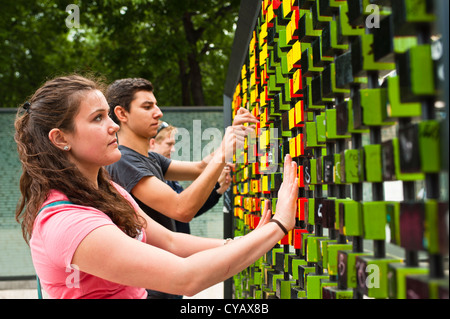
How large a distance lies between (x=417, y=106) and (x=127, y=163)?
2103 millimetres

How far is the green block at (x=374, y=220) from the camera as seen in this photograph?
0.98 meters

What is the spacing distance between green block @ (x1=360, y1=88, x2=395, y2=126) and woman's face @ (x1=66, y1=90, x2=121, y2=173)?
1137mm

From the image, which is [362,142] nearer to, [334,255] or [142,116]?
[334,255]

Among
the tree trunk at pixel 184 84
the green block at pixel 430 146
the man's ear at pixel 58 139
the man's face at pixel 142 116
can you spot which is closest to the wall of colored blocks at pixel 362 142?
the green block at pixel 430 146

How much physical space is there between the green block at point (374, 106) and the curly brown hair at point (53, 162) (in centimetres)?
110

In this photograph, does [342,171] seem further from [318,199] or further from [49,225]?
[49,225]

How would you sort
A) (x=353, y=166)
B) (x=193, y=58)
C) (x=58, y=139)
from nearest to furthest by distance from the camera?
(x=353, y=166) < (x=58, y=139) < (x=193, y=58)

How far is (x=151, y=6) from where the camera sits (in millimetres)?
10734

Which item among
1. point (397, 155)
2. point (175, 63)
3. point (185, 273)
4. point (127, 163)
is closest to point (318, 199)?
point (185, 273)

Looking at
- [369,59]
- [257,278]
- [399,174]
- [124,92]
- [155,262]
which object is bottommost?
[257,278]

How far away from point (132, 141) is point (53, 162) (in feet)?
3.88

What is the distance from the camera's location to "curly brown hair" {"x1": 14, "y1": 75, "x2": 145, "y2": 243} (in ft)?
5.71

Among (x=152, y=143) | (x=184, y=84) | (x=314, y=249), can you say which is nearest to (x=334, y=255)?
(x=314, y=249)

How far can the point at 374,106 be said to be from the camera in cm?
99
